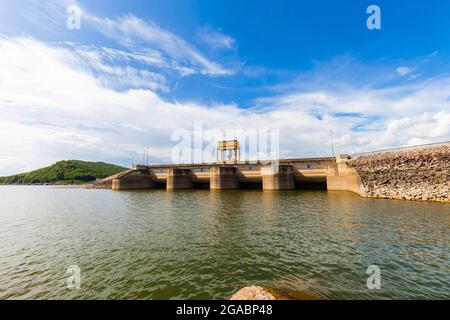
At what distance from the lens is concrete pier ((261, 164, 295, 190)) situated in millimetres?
44531

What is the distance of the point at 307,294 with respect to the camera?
628 centimetres

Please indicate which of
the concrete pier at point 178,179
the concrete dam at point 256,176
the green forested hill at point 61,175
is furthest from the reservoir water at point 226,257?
the green forested hill at point 61,175

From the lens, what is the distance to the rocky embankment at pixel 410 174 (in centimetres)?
2527

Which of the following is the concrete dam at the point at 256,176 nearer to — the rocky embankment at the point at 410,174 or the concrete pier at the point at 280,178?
the concrete pier at the point at 280,178

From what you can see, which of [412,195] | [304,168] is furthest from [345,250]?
[304,168]

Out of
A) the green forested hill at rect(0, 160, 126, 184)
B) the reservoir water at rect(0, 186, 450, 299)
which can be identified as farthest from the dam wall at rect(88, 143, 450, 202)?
the green forested hill at rect(0, 160, 126, 184)

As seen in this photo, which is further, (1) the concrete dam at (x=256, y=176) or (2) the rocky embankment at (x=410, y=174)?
Result: (1) the concrete dam at (x=256, y=176)

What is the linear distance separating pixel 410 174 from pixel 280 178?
21.8 metres

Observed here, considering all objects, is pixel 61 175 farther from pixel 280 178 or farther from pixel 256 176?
pixel 280 178

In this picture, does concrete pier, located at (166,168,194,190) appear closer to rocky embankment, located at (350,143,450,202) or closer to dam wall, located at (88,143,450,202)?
dam wall, located at (88,143,450,202)

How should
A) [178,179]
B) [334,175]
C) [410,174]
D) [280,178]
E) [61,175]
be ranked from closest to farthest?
1. [410,174]
2. [334,175]
3. [280,178]
4. [178,179]
5. [61,175]

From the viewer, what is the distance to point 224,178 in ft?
166

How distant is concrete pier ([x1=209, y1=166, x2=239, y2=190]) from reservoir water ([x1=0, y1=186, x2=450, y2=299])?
111 ft

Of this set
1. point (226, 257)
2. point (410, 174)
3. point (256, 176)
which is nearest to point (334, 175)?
point (410, 174)
